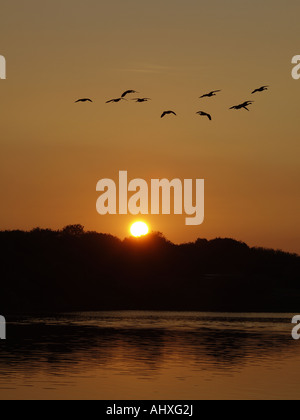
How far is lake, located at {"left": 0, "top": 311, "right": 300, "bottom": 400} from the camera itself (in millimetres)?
43125

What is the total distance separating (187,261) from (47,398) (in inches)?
5738

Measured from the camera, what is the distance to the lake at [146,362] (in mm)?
43125

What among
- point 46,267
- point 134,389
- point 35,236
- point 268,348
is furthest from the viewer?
point 35,236

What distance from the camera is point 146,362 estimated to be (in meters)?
54.2

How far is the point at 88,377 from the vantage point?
155ft

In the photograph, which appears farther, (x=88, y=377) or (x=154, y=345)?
(x=154, y=345)

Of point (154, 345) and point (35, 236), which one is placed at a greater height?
point (35, 236)
